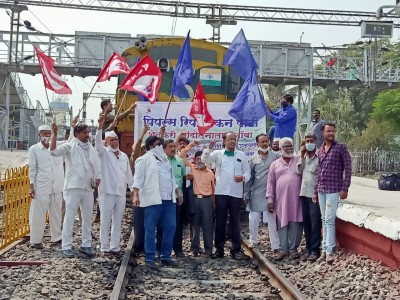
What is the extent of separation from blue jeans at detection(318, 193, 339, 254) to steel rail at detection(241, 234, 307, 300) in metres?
1.00

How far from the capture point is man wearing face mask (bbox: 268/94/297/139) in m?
10.9

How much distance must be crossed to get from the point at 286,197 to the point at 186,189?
1686 millimetres

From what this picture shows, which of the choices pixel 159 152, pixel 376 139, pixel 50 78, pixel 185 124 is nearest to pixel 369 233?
pixel 159 152

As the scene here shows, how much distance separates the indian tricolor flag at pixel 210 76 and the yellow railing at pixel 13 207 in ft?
15.0

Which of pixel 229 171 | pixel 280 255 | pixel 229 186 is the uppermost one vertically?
pixel 229 171

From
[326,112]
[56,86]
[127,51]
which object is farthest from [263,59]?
[56,86]

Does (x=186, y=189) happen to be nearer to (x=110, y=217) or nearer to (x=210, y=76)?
(x=110, y=217)

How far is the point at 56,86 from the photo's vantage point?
10.5 meters

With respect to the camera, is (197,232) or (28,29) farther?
→ (28,29)

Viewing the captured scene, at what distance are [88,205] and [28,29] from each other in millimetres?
32845

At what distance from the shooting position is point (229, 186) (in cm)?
919

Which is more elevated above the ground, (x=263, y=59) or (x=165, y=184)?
(x=263, y=59)

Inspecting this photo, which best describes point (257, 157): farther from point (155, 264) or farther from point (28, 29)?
point (28, 29)

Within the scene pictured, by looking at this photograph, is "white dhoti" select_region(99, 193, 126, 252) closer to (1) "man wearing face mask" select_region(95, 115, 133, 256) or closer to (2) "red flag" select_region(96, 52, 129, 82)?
(1) "man wearing face mask" select_region(95, 115, 133, 256)
